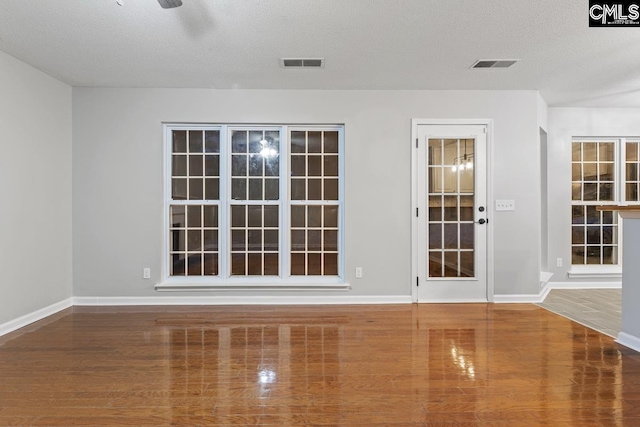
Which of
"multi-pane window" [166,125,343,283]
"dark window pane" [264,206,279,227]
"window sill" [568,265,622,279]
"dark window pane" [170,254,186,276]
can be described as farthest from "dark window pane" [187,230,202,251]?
"window sill" [568,265,622,279]

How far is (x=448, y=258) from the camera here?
4.79 meters

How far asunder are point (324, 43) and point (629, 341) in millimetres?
3548

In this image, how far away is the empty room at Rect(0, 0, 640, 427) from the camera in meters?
2.84

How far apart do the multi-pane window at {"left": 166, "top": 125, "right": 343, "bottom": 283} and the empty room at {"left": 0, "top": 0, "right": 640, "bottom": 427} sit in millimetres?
24

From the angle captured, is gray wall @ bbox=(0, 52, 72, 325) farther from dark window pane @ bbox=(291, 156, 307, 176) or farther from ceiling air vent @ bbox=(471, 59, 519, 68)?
ceiling air vent @ bbox=(471, 59, 519, 68)

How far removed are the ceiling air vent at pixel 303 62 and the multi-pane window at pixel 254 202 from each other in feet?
3.16

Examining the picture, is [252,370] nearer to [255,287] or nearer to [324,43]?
[255,287]

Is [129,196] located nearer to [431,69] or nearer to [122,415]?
[122,415]

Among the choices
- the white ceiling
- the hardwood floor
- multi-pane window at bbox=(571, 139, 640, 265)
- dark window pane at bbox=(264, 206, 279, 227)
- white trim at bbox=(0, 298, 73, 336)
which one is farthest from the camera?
multi-pane window at bbox=(571, 139, 640, 265)

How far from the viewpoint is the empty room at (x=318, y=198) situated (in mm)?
2836

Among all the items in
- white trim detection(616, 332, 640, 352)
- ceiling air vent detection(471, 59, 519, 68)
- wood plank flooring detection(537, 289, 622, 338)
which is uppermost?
ceiling air vent detection(471, 59, 519, 68)

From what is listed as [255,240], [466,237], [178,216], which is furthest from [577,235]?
[178,216]

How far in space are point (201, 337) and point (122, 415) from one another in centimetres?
130

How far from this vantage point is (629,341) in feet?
10.5
